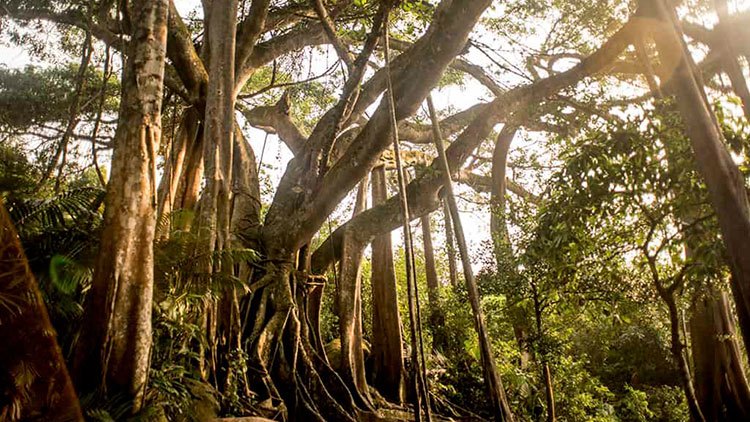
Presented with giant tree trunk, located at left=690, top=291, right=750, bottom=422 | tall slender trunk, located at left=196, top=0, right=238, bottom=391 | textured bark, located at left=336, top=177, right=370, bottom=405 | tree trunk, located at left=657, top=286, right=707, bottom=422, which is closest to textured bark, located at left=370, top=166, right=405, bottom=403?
textured bark, located at left=336, top=177, right=370, bottom=405

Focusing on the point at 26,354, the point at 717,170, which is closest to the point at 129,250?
the point at 26,354

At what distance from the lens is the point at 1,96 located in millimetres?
7188

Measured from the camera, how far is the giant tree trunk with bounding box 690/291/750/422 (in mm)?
5145

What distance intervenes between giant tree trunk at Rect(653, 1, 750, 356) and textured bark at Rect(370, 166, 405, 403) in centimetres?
397

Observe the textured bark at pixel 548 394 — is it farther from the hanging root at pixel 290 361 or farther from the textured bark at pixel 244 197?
the textured bark at pixel 244 197

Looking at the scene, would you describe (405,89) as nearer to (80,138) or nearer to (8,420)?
(8,420)

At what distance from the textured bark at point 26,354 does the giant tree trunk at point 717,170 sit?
3.43 m

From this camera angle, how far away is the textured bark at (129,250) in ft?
7.61

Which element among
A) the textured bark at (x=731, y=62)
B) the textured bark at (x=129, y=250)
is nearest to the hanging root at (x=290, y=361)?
the textured bark at (x=129, y=250)

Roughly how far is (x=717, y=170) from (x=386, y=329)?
4.40 meters

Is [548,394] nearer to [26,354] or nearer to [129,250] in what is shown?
[129,250]

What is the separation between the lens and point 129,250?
248 cm

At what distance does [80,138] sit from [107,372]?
6.45 meters

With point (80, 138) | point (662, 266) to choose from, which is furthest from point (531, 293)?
point (80, 138)
